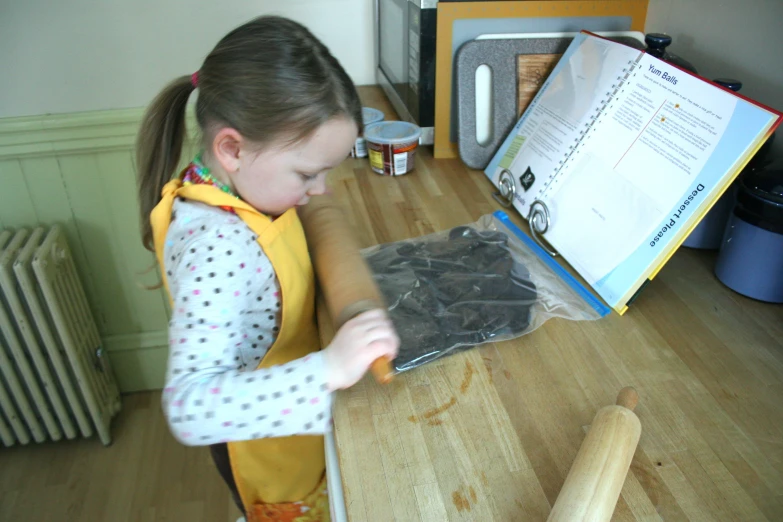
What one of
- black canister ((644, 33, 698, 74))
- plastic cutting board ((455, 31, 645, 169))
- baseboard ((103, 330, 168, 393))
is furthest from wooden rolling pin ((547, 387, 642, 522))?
baseboard ((103, 330, 168, 393))

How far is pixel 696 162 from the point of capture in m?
0.76

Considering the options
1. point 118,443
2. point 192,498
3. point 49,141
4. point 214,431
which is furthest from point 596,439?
point 118,443

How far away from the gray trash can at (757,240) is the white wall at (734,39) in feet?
0.51

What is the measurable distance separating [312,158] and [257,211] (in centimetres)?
10

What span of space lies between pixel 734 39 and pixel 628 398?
0.66 meters

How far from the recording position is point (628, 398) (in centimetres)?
61

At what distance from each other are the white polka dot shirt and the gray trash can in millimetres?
586

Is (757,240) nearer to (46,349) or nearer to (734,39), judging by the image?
(734,39)

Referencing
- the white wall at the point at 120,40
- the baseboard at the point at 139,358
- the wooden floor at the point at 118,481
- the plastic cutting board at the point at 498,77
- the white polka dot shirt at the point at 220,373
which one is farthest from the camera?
the baseboard at the point at 139,358

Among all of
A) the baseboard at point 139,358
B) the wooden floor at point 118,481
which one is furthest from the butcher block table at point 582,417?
the baseboard at point 139,358

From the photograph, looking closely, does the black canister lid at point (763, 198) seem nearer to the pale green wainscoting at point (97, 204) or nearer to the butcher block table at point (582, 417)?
the butcher block table at point (582, 417)

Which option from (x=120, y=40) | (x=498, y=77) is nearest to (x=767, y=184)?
(x=498, y=77)

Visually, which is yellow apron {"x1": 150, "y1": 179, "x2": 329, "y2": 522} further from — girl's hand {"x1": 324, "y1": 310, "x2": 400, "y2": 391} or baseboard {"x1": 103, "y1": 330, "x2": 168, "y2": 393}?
baseboard {"x1": 103, "y1": 330, "x2": 168, "y2": 393}

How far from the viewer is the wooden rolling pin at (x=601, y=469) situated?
0.50 meters
